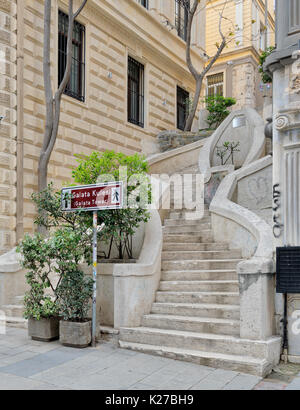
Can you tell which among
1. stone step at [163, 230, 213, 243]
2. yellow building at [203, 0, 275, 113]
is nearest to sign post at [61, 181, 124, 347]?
stone step at [163, 230, 213, 243]

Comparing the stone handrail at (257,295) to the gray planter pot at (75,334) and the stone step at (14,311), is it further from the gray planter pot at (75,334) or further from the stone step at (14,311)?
the stone step at (14,311)

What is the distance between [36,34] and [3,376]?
33.2ft

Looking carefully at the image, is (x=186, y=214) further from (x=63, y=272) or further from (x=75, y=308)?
(x=75, y=308)

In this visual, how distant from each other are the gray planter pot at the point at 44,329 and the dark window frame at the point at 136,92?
11166mm

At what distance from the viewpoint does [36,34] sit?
12742mm

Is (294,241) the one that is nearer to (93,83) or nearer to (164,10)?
(93,83)

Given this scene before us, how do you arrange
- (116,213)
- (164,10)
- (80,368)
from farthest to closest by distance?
(164,10) → (116,213) → (80,368)

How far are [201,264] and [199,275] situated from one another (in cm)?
27

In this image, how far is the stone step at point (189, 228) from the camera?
935cm

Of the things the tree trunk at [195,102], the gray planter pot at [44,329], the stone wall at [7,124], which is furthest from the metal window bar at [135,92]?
the gray planter pot at [44,329]

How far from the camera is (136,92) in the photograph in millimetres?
17984

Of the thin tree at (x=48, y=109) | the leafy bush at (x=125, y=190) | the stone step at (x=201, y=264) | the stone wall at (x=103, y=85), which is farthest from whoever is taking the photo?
the stone wall at (x=103, y=85)

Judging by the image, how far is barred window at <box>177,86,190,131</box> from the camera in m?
21.3
